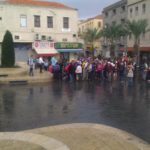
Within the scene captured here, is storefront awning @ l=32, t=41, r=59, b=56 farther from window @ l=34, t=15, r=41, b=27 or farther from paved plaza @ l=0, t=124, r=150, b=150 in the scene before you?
paved plaza @ l=0, t=124, r=150, b=150

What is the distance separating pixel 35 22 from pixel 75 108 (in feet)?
104

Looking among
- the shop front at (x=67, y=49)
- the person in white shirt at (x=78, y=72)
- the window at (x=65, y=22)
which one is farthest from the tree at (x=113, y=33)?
the person in white shirt at (x=78, y=72)

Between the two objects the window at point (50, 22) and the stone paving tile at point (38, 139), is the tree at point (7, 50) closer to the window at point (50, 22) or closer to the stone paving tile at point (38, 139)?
the window at point (50, 22)

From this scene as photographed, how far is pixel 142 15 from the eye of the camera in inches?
2069

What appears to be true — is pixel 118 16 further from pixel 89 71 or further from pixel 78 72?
pixel 78 72

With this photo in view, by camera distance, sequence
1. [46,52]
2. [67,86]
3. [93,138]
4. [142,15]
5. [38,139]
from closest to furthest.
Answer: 1. [38,139]
2. [93,138]
3. [67,86]
4. [46,52]
5. [142,15]

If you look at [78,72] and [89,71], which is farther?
[89,71]

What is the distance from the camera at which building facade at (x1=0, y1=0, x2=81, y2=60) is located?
43000mm

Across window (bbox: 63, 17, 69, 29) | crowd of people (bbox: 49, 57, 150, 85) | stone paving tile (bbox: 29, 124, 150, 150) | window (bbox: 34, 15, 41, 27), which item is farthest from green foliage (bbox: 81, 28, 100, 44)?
stone paving tile (bbox: 29, 124, 150, 150)

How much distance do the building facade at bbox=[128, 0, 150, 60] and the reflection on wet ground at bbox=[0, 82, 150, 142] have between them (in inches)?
1194

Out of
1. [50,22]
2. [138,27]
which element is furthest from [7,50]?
[138,27]

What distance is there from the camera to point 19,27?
43.8 metres

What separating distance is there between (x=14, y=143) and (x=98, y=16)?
8816 cm

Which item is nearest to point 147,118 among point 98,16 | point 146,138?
point 146,138
